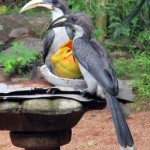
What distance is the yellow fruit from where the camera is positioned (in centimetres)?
409

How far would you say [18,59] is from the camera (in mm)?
8484

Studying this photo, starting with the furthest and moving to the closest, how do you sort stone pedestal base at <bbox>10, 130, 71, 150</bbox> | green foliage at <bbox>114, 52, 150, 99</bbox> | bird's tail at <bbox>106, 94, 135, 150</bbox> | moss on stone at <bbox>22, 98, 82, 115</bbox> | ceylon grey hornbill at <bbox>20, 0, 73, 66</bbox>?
green foliage at <bbox>114, 52, 150, 99</bbox>
ceylon grey hornbill at <bbox>20, 0, 73, 66</bbox>
stone pedestal base at <bbox>10, 130, 71, 150</bbox>
bird's tail at <bbox>106, 94, 135, 150</bbox>
moss on stone at <bbox>22, 98, 82, 115</bbox>

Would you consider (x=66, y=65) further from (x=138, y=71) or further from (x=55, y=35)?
(x=138, y=71)

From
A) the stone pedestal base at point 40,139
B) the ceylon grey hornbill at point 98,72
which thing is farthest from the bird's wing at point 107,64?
the stone pedestal base at point 40,139

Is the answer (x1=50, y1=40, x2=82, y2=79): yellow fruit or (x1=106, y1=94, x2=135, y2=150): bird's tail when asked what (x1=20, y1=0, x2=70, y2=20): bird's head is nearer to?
(x1=50, y1=40, x2=82, y2=79): yellow fruit

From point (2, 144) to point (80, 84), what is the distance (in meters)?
2.50

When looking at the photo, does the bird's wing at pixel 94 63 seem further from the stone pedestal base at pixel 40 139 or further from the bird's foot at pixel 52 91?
the stone pedestal base at pixel 40 139

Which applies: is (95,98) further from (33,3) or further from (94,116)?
(94,116)

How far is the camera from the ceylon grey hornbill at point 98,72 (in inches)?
157

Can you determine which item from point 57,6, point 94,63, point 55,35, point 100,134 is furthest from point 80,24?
point 100,134

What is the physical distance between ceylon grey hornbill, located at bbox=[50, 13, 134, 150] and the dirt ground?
215 cm

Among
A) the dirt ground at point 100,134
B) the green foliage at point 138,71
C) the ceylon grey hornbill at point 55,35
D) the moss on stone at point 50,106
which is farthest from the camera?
the green foliage at point 138,71

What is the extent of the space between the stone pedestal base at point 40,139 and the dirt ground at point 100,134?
5.79 ft

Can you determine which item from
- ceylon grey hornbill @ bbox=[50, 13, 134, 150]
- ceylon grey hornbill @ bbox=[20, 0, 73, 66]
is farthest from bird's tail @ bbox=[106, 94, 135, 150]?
ceylon grey hornbill @ bbox=[20, 0, 73, 66]
